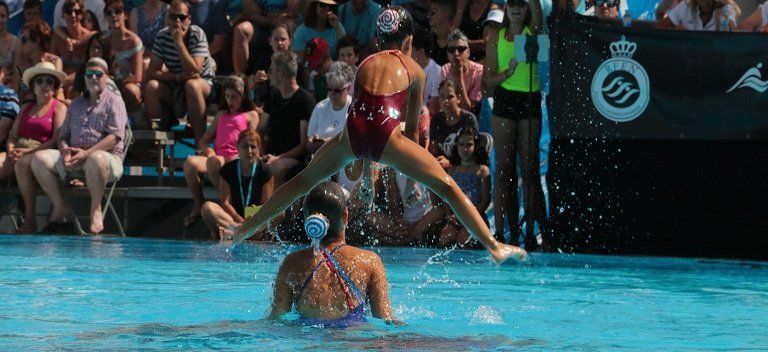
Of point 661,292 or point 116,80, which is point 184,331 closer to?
point 661,292

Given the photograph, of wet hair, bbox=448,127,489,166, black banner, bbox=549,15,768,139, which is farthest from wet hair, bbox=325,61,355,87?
black banner, bbox=549,15,768,139

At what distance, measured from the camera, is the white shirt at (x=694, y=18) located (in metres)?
11.4

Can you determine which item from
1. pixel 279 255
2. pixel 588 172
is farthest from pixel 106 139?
pixel 588 172

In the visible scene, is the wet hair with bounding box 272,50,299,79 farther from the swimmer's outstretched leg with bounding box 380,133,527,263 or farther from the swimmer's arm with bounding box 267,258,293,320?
the swimmer's arm with bounding box 267,258,293,320

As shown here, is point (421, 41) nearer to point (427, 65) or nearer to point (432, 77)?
point (427, 65)

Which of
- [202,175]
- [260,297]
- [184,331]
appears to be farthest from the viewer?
[202,175]

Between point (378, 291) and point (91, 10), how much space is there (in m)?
10.7

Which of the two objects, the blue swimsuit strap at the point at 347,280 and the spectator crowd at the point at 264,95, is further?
the spectator crowd at the point at 264,95

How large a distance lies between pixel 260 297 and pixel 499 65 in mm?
4207

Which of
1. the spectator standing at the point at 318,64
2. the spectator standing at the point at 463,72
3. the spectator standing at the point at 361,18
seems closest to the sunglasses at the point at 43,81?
the spectator standing at the point at 318,64

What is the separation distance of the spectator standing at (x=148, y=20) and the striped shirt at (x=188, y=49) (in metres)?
0.67

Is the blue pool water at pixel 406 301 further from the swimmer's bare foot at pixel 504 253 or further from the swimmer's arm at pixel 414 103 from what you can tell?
the swimmer's arm at pixel 414 103

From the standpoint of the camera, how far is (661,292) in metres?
8.98

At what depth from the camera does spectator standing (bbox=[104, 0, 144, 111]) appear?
47.6ft
